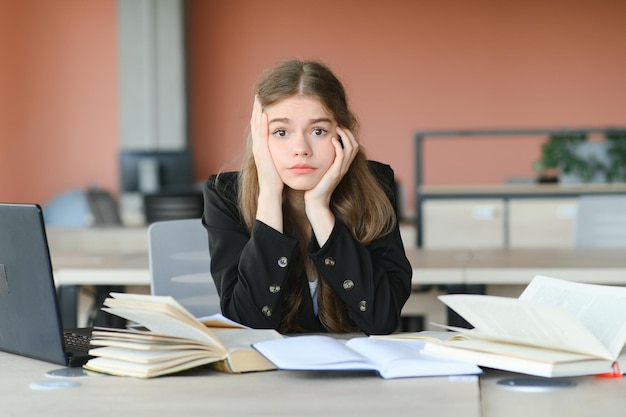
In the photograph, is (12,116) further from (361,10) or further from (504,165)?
(504,165)

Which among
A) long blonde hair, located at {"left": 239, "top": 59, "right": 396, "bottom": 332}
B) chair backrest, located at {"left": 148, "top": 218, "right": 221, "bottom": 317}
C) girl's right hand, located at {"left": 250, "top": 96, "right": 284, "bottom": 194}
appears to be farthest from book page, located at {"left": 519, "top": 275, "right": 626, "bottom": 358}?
chair backrest, located at {"left": 148, "top": 218, "right": 221, "bottom": 317}

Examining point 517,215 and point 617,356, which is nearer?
point 617,356

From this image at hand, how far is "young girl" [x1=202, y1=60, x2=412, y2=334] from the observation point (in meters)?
1.80

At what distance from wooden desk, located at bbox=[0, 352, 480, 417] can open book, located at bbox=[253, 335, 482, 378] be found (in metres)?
0.02

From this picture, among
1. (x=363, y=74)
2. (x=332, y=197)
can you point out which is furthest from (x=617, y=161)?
(x=363, y=74)

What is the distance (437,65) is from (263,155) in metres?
6.39

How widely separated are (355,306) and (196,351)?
543mm

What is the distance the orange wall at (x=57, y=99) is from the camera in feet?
27.0

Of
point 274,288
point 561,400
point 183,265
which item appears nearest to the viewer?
point 561,400

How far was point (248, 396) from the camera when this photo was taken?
119cm

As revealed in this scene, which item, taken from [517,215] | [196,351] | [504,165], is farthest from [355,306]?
[504,165]

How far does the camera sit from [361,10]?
26.8ft

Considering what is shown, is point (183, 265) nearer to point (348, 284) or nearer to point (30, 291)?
point (348, 284)

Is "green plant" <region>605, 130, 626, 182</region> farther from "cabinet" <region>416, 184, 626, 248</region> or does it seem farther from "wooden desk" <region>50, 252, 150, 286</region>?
"wooden desk" <region>50, 252, 150, 286</region>
